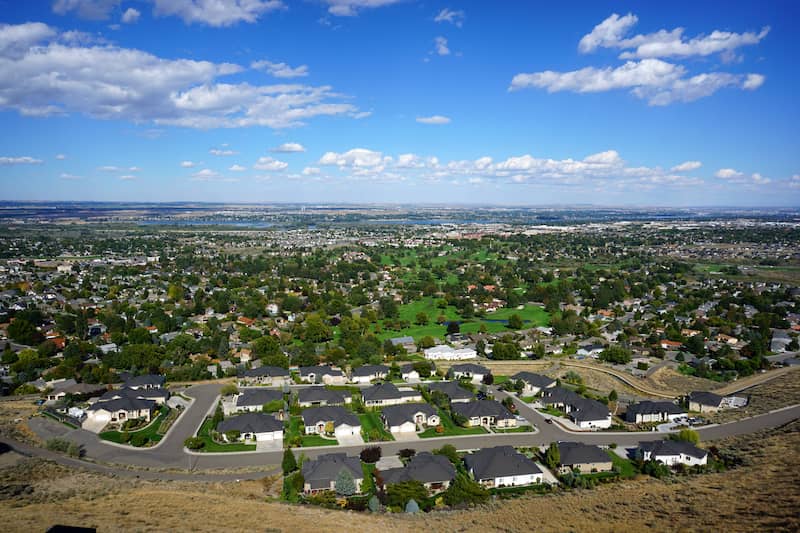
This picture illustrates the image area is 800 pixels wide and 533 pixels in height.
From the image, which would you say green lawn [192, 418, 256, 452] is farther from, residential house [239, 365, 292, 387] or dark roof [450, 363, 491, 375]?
dark roof [450, 363, 491, 375]

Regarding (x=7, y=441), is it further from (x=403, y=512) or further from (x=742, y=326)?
(x=742, y=326)

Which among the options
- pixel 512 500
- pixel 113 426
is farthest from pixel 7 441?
pixel 512 500

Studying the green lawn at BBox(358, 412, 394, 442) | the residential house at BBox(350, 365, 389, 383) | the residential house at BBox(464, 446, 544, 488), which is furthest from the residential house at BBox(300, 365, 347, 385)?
the residential house at BBox(464, 446, 544, 488)

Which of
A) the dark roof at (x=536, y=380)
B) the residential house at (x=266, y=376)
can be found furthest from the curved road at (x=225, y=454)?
the residential house at (x=266, y=376)

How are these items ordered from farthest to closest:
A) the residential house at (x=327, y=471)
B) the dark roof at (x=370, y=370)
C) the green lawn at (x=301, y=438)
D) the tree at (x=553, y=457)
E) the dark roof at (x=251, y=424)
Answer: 1. the dark roof at (x=370, y=370)
2. the dark roof at (x=251, y=424)
3. the green lawn at (x=301, y=438)
4. the tree at (x=553, y=457)
5. the residential house at (x=327, y=471)

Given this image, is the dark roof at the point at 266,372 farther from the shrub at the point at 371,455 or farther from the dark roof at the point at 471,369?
the shrub at the point at 371,455

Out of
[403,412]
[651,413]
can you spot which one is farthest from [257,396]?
[651,413]

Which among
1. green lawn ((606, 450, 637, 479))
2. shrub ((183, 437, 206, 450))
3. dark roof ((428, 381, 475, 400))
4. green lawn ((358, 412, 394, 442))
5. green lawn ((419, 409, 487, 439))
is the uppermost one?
dark roof ((428, 381, 475, 400))
